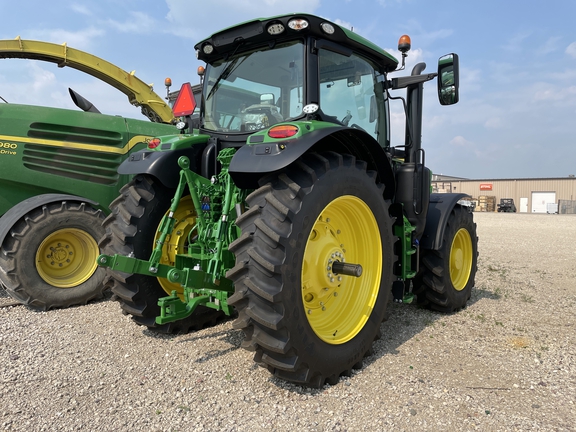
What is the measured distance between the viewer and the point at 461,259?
489cm

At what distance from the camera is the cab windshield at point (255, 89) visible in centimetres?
332

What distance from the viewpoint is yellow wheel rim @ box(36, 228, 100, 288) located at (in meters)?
4.77

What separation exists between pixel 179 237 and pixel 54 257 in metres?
2.20

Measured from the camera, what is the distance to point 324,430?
7.54 ft

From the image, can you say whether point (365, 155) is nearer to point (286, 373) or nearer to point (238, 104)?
point (238, 104)

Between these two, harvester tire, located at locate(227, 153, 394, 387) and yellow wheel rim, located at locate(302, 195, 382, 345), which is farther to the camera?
yellow wheel rim, located at locate(302, 195, 382, 345)

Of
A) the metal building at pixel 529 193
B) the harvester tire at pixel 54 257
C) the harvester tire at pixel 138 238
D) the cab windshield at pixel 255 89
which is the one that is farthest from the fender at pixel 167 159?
the metal building at pixel 529 193

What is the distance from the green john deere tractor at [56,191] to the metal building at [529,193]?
121 feet

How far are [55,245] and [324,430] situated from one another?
3.98m

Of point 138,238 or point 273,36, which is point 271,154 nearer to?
point 273,36

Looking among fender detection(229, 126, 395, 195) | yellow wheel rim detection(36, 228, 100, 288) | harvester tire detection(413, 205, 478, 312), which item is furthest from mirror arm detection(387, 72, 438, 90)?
yellow wheel rim detection(36, 228, 100, 288)

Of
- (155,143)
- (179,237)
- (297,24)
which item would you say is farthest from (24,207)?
(297,24)

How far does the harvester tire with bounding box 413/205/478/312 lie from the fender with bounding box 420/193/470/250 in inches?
5.9

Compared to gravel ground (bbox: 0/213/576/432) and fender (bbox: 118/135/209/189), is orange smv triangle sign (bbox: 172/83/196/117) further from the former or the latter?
gravel ground (bbox: 0/213/576/432)
